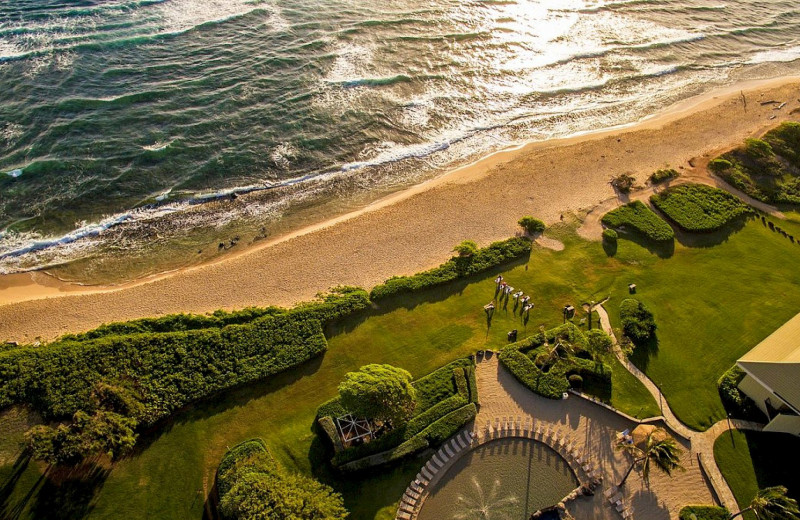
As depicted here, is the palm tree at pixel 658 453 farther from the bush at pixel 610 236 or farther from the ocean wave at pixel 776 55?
the ocean wave at pixel 776 55

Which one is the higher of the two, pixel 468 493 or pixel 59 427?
pixel 59 427

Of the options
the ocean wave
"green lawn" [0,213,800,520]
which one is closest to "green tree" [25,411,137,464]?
"green lawn" [0,213,800,520]

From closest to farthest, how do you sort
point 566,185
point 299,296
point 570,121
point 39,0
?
point 299,296 < point 566,185 < point 570,121 < point 39,0

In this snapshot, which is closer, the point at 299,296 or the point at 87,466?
the point at 87,466

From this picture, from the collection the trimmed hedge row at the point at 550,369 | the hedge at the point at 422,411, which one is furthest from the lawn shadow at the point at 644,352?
the hedge at the point at 422,411

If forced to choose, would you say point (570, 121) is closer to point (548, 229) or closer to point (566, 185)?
point (566, 185)

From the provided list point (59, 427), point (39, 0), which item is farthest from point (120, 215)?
point (39, 0)
